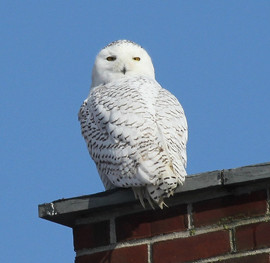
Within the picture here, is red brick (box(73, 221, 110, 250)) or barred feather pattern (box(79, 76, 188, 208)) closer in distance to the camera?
red brick (box(73, 221, 110, 250))

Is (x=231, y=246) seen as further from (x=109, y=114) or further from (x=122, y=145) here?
(x=109, y=114)

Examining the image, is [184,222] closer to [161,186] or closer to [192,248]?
[192,248]

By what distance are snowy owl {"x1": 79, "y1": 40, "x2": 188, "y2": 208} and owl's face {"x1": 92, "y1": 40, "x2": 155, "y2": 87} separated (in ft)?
0.62

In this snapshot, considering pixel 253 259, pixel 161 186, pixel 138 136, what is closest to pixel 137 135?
pixel 138 136

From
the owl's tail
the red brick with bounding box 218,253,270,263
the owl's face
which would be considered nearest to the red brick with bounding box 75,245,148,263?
the owl's tail

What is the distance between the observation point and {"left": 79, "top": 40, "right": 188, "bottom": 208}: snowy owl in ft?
14.6

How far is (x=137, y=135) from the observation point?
4898mm

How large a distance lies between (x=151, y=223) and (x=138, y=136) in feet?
3.55

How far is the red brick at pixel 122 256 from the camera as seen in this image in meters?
3.76

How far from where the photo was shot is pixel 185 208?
386 centimetres

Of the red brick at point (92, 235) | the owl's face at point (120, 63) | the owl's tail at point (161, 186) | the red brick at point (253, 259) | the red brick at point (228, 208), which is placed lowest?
the red brick at point (253, 259)

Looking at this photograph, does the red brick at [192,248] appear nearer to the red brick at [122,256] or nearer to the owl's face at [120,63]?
the red brick at [122,256]

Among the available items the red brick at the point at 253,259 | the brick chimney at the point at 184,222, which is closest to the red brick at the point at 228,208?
the brick chimney at the point at 184,222

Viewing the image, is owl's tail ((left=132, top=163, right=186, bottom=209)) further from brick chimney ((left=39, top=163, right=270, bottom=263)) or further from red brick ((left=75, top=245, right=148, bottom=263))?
red brick ((left=75, top=245, right=148, bottom=263))
